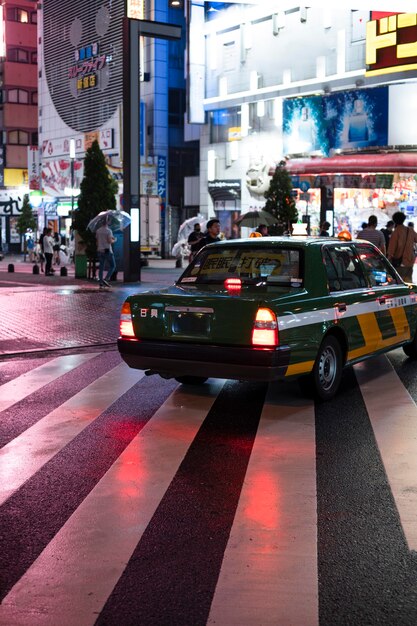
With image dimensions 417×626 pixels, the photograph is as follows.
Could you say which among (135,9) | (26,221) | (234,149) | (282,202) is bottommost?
(26,221)

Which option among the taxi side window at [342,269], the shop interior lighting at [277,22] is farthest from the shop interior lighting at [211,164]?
the taxi side window at [342,269]

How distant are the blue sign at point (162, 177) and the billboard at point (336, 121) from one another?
12320 millimetres

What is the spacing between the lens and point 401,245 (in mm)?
15758

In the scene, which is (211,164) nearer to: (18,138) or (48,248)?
(48,248)

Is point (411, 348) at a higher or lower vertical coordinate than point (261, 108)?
lower

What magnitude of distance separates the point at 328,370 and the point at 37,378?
338 cm

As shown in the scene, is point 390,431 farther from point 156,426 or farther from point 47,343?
point 47,343

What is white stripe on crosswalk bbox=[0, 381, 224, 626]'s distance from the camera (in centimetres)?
392

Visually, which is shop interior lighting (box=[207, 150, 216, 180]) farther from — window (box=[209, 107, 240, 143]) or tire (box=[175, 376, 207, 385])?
tire (box=[175, 376, 207, 385])

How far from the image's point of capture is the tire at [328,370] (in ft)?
27.6

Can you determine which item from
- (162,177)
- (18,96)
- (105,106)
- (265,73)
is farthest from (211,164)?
(18,96)

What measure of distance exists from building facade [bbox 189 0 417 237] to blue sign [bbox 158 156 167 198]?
14.9 ft

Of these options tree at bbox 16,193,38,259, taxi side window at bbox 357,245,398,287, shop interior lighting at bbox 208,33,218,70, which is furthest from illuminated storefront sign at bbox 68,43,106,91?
taxi side window at bbox 357,245,398,287

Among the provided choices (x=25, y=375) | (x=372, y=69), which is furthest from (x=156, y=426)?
(x=372, y=69)
